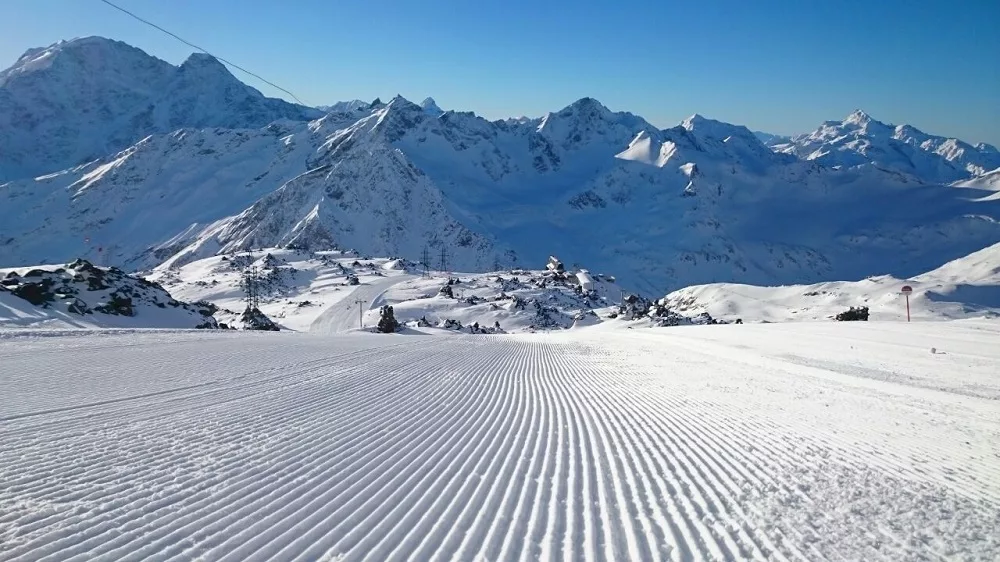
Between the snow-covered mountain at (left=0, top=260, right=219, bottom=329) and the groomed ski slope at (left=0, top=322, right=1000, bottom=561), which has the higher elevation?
the snow-covered mountain at (left=0, top=260, right=219, bottom=329)

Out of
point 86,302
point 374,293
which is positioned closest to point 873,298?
point 374,293

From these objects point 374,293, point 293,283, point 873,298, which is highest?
point 293,283

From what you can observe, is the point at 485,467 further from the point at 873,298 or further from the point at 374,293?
the point at 374,293

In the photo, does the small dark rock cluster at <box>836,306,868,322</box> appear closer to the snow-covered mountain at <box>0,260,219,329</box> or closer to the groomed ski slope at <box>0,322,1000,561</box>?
the groomed ski slope at <box>0,322,1000,561</box>

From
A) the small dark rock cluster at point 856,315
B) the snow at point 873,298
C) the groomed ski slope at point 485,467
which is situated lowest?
the groomed ski slope at point 485,467

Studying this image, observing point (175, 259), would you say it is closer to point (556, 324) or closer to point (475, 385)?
point (556, 324)

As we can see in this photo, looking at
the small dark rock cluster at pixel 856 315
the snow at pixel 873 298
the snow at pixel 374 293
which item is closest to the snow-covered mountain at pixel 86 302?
the snow at pixel 374 293

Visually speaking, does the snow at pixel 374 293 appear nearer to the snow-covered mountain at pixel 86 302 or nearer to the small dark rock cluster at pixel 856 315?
the snow-covered mountain at pixel 86 302

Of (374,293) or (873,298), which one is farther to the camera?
(374,293)

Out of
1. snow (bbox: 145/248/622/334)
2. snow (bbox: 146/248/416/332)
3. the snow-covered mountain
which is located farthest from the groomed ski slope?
snow (bbox: 146/248/416/332)
